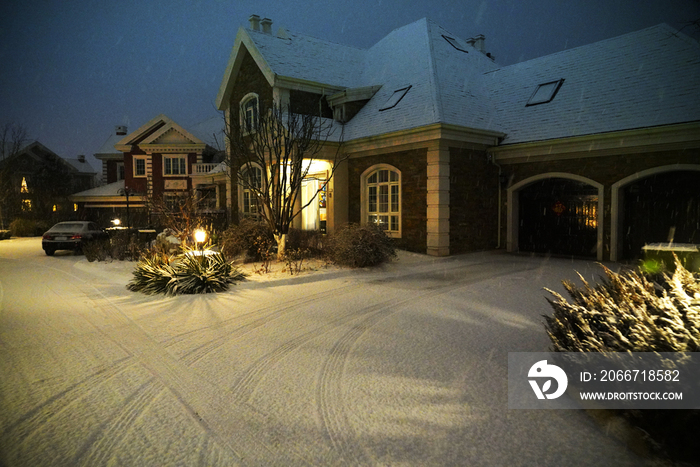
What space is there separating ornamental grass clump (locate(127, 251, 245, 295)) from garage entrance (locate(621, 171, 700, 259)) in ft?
36.2

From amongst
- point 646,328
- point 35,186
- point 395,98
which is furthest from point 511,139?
point 35,186

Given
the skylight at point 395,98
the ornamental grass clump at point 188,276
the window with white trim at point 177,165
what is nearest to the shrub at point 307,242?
the ornamental grass clump at point 188,276

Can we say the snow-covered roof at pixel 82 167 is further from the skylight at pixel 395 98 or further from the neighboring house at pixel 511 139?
the skylight at pixel 395 98

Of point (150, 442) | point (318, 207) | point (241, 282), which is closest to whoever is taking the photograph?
point (150, 442)

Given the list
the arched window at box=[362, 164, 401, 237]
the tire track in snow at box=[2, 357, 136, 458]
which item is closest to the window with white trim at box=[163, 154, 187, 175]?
the arched window at box=[362, 164, 401, 237]

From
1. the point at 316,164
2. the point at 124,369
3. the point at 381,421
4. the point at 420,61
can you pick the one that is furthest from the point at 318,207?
the point at 381,421

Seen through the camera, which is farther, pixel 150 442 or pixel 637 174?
pixel 637 174

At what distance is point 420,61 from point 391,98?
1898 mm

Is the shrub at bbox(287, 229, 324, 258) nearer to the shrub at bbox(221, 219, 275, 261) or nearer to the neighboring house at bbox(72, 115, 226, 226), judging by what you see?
the shrub at bbox(221, 219, 275, 261)

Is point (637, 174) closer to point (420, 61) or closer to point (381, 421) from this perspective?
point (420, 61)

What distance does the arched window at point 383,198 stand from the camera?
15.2 meters

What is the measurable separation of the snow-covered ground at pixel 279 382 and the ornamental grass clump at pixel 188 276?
1.57ft

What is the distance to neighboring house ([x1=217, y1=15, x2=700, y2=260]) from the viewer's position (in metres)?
12.2

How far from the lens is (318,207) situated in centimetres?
1822
